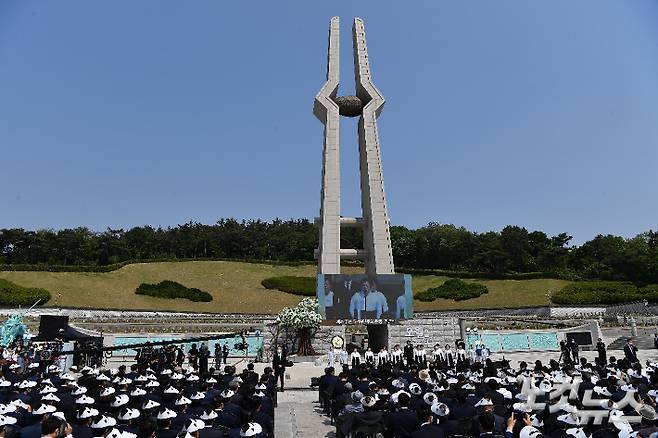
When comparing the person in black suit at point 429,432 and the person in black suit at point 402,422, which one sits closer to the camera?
the person in black suit at point 429,432

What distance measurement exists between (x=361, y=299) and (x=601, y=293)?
122 feet

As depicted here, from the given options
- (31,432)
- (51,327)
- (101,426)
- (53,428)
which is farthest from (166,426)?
(51,327)

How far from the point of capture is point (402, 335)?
3209 centimetres

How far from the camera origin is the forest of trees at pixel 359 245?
7938 centimetres

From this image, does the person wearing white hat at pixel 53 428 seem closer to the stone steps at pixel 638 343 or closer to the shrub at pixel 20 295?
the stone steps at pixel 638 343

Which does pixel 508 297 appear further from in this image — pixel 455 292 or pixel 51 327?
pixel 51 327

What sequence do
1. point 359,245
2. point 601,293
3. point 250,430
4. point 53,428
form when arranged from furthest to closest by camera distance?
1. point 359,245
2. point 601,293
3. point 250,430
4. point 53,428

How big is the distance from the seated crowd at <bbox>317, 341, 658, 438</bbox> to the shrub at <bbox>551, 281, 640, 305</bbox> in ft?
155

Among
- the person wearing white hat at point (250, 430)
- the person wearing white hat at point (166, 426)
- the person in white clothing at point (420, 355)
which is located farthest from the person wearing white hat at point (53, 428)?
the person in white clothing at point (420, 355)

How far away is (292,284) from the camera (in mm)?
69000

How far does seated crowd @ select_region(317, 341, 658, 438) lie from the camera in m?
7.47

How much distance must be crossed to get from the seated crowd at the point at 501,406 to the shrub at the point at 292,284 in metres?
53.8

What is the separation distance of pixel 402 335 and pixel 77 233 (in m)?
79.6

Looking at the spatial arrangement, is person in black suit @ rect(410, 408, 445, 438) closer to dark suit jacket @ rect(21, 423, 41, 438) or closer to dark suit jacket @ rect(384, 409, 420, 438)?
dark suit jacket @ rect(384, 409, 420, 438)
